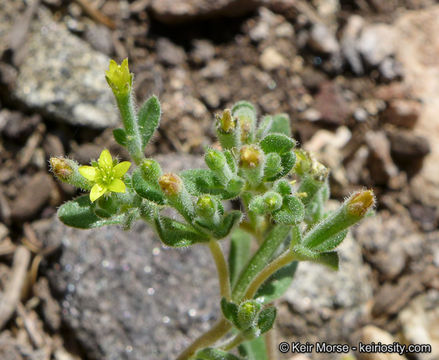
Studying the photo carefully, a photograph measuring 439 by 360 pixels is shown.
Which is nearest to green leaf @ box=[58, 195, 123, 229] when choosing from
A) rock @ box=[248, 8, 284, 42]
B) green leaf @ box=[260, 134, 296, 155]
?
green leaf @ box=[260, 134, 296, 155]

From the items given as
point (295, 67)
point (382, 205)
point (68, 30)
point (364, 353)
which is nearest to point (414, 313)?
point (364, 353)

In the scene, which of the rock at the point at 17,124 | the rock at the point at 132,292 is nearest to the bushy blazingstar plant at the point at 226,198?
the rock at the point at 132,292

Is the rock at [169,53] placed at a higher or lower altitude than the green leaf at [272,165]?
lower

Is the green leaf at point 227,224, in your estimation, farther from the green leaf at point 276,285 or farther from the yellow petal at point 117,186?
the green leaf at point 276,285

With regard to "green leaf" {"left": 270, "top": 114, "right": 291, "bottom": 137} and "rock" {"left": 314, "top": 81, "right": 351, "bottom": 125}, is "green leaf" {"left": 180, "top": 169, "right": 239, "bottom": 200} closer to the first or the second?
"green leaf" {"left": 270, "top": 114, "right": 291, "bottom": 137}

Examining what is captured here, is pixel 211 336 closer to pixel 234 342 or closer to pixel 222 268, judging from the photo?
pixel 234 342

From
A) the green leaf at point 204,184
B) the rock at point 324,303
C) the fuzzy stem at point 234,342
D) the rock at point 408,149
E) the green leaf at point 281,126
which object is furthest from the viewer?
the rock at point 408,149
